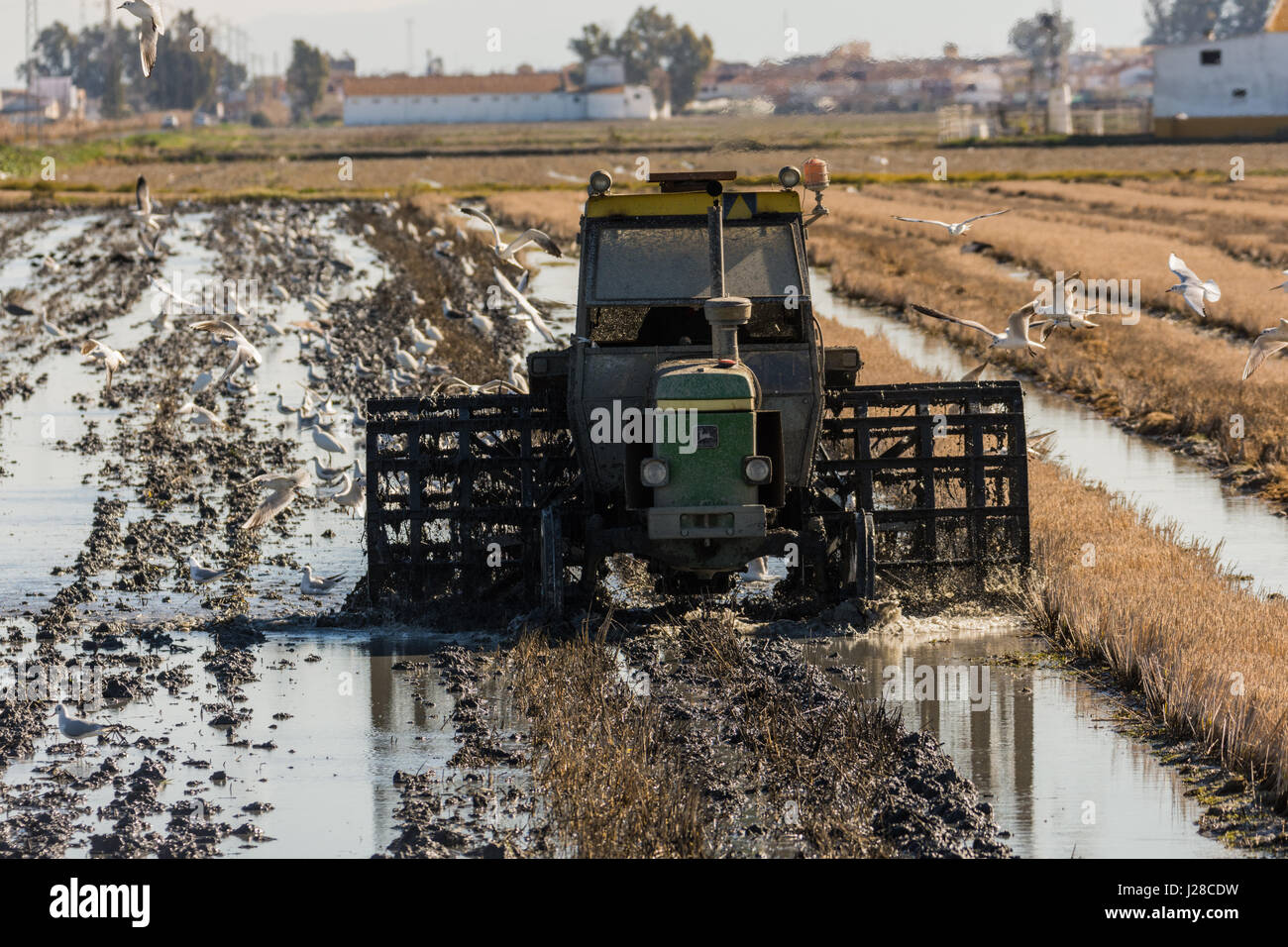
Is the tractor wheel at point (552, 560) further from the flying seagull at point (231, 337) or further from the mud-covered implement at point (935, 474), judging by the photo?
the flying seagull at point (231, 337)

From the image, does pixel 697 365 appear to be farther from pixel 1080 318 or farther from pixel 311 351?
pixel 311 351

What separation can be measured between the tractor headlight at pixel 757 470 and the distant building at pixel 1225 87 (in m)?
73.5

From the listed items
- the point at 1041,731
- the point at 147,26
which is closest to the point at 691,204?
the point at 1041,731

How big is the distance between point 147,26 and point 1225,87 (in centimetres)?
7503

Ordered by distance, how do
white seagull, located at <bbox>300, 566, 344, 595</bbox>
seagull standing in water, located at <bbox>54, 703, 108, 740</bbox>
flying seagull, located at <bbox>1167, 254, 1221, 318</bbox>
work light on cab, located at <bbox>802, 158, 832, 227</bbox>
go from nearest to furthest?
seagull standing in water, located at <bbox>54, 703, 108, 740</bbox> → work light on cab, located at <bbox>802, 158, 832, 227</bbox> → white seagull, located at <bbox>300, 566, 344, 595</bbox> → flying seagull, located at <bbox>1167, 254, 1221, 318</bbox>

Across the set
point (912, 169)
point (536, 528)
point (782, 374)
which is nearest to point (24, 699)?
point (536, 528)

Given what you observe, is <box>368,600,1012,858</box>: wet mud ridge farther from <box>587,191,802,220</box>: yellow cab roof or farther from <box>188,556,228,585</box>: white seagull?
<box>587,191,802,220</box>: yellow cab roof

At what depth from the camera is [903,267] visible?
1373 inches

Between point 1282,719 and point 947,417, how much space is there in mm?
3687

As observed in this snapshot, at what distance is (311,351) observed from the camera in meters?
23.9

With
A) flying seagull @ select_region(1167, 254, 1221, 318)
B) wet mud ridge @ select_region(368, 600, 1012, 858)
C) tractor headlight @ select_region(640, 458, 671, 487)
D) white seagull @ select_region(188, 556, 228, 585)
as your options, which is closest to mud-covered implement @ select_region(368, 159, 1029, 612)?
tractor headlight @ select_region(640, 458, 671, 487)

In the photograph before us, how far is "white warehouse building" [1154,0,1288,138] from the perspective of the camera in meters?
78.2

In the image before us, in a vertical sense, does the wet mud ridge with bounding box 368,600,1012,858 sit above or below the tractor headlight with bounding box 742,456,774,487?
below

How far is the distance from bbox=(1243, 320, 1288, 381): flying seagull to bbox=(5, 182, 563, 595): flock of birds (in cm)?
534
